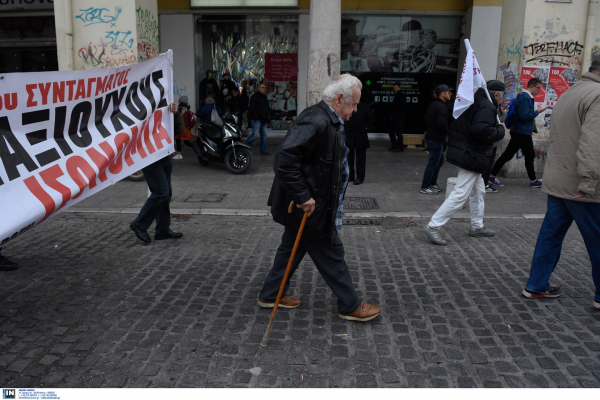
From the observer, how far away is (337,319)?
3773 mm

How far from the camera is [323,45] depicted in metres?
8.48

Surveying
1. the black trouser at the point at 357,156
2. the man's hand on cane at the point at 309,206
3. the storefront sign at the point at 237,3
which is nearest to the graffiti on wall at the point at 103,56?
the black trouser at the point at 357,156

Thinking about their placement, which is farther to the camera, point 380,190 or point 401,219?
point 380,190

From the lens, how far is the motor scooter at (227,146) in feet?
32.5

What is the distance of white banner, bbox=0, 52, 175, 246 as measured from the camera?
11.5 feet

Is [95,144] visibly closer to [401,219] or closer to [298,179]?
[298,179]

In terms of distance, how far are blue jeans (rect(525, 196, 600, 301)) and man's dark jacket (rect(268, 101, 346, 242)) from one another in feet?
5.98

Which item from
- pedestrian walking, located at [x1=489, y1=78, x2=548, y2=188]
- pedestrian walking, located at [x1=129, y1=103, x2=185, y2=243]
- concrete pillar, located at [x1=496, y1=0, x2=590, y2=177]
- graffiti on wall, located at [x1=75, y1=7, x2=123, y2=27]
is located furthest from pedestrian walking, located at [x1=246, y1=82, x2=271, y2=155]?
pedestrian walking, located at [x1=129, y1=103, x2=185, y2=243]

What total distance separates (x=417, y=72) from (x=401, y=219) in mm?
9397

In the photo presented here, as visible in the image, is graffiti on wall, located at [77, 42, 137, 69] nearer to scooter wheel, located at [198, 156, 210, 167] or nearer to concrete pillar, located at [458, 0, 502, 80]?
scooter wheel, located at [198, 156, 210, 167]

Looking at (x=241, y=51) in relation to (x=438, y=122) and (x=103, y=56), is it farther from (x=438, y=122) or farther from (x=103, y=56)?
(x=438, y=122)

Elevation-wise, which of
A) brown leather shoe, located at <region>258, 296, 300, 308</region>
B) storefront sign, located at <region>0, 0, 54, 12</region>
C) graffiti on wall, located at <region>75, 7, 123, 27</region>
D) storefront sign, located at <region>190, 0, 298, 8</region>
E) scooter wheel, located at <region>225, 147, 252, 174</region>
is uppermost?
storefront sign, located at <region>190, 0, 298, 8</region>

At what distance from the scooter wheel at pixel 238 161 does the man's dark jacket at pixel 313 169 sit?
6.44m
